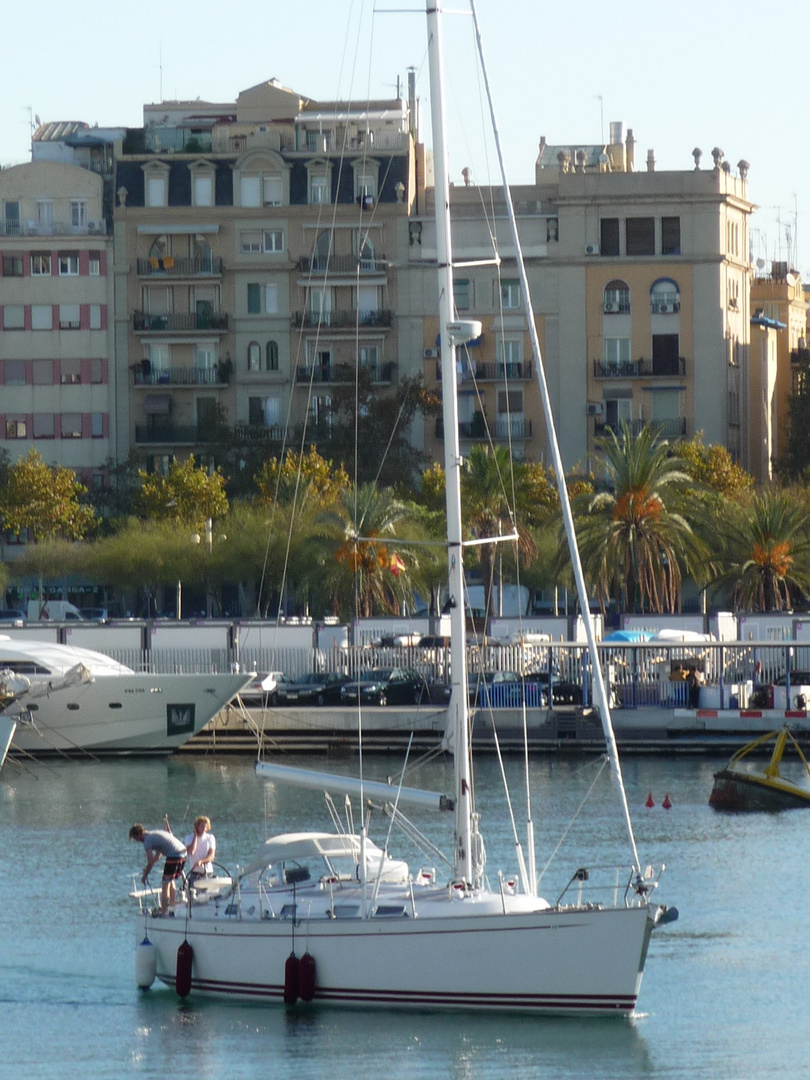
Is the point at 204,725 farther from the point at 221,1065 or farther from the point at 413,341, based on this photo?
the point at 413,341

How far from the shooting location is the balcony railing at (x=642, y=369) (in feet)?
320

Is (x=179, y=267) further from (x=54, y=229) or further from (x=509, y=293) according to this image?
(x=509, y=293)

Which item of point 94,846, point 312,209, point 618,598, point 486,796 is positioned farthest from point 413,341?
point 94,846

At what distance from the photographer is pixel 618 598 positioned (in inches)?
2783

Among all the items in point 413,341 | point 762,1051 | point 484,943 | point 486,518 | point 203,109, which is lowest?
point 762,1051

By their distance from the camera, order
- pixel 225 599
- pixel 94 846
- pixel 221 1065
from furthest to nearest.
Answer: pixel 225 599 → pixel 94 846 → pixel 221 1065

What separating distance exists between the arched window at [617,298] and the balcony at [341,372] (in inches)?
439

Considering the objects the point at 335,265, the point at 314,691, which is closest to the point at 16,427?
the point at 335,265

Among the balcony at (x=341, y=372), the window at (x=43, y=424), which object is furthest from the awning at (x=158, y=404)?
the balcony at (x=341, y=372)

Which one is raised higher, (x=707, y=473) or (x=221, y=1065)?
(x=707, y=473)

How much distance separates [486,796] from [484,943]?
73.6 ft

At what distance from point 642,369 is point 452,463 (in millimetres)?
74387

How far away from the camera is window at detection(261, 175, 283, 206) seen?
101 meters

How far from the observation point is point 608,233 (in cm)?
9781
